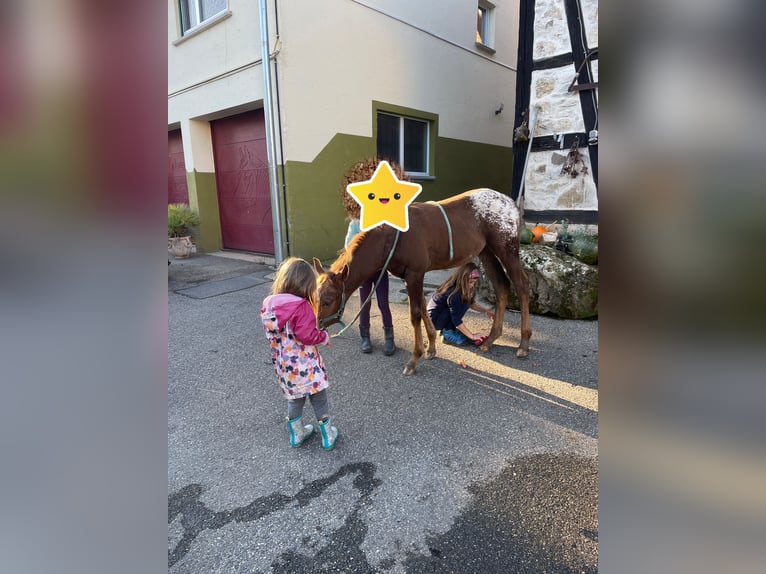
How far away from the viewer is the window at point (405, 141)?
28.9 ft

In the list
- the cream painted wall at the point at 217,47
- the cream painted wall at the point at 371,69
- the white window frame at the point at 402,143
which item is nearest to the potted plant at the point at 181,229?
the cream painted wall at the point at 217,47

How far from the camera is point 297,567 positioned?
1742 mm

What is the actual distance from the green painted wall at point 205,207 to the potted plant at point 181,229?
21cm

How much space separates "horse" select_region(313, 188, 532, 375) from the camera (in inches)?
123

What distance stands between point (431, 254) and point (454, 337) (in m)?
1.13

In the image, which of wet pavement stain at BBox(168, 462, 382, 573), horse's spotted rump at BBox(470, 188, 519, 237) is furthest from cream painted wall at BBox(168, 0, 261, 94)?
wet pavement stain at BBox(168, 462, 382, 573)

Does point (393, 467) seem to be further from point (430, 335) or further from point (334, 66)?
point (334, 66)

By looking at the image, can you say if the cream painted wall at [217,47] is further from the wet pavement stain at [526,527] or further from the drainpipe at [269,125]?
the wet pavement stain at [526,527]

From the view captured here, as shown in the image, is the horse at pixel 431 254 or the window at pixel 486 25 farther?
the window at pixel 486 25

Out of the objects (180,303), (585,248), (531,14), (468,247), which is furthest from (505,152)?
(180,303)

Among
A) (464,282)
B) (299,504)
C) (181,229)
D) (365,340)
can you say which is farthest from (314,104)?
(299,504)

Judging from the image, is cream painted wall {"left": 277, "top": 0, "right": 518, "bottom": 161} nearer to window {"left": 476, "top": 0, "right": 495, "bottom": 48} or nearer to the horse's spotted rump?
window {"left": 476, "top": 0, "right": 495, "bottom": 48}
